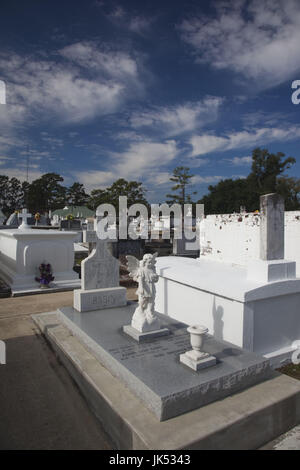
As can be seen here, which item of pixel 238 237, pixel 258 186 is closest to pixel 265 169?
pixel 258 186

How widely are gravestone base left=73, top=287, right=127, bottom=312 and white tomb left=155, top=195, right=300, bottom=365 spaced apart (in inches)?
61.1

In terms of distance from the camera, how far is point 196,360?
339cm

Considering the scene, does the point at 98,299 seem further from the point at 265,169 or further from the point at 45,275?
the point at 265,169

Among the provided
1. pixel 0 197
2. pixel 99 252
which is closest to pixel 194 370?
pixel 99 252

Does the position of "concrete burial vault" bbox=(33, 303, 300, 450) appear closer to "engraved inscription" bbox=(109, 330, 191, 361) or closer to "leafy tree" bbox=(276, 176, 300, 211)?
"engraved inscription" bbox=(109, 330, 191, 361)

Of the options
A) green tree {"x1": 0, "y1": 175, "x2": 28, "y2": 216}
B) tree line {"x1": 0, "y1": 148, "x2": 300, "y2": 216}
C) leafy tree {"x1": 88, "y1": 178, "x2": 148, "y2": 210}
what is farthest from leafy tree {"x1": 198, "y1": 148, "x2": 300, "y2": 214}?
green tree {"x1": 0, "y1": 175, "x2": 28, "y2": 216}

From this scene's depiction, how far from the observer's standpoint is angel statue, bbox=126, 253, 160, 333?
168 inches

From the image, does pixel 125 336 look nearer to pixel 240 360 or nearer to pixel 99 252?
pixel 240 360

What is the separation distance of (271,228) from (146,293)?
238 cm

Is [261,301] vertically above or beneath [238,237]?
beneath

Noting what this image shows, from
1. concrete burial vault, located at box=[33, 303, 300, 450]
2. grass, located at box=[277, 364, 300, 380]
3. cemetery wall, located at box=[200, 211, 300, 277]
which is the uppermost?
cemetery wall, located at box=[200, 211, 300, 277]

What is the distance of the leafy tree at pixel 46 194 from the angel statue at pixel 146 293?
6806 centimetres

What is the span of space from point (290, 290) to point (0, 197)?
83.1 metres

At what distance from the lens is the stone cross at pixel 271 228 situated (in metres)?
4.84
